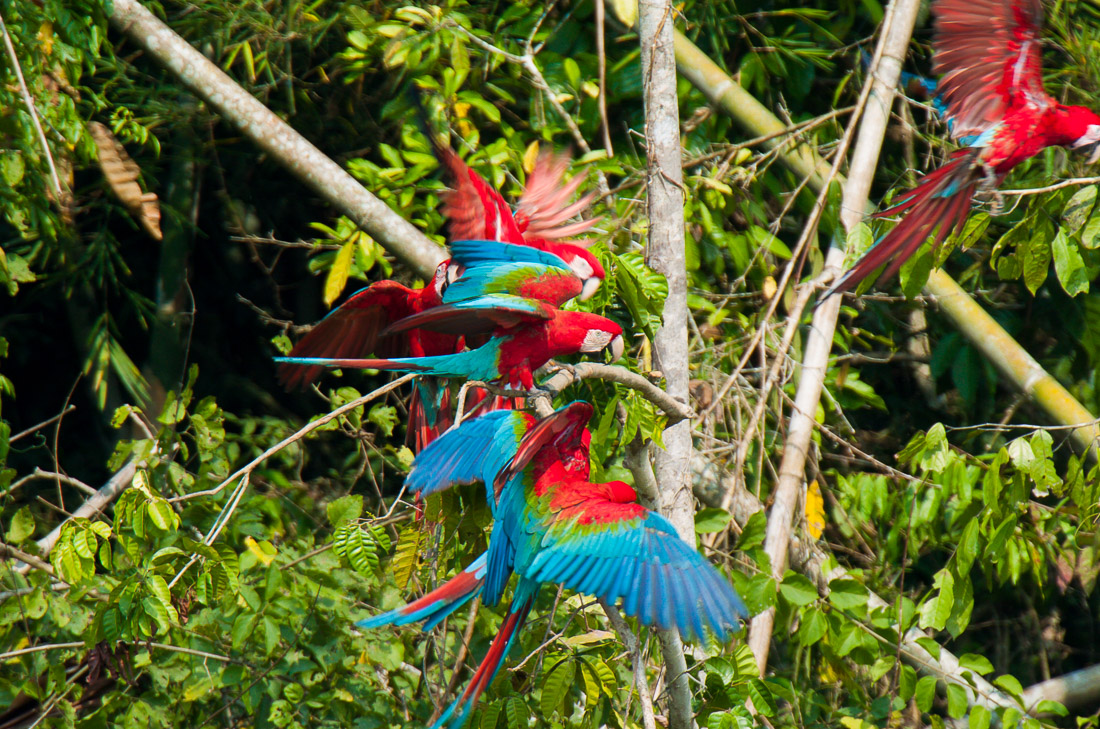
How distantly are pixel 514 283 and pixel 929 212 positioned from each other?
732 millimetres

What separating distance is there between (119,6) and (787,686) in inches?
82.6

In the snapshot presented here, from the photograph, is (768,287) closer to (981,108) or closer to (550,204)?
(550,204)

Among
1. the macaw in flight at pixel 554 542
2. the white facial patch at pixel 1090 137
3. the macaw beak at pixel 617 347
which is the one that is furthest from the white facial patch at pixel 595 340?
the white facial patch at pixel 1090 137

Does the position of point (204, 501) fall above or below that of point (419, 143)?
below

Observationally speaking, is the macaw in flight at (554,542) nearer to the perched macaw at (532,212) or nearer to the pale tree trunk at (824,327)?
the perched macaw at (532,212)

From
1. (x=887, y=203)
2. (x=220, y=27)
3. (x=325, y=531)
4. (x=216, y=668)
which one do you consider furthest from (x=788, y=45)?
(x=216, y=668)

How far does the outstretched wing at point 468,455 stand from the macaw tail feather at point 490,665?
19 centimetres

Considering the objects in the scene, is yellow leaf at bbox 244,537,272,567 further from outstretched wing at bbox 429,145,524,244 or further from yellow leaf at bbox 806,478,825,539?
yellow leaf at bbox 806,478,825,539

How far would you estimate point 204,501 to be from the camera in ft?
7.39

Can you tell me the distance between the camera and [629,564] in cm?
132

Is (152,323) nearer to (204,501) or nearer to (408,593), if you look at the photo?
(204,501)

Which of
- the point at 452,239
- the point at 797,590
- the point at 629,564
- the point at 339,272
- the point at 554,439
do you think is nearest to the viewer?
the point at 629,564

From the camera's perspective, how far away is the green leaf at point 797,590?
1.82m

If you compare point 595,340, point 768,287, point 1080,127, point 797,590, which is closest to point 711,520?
point 797,590
